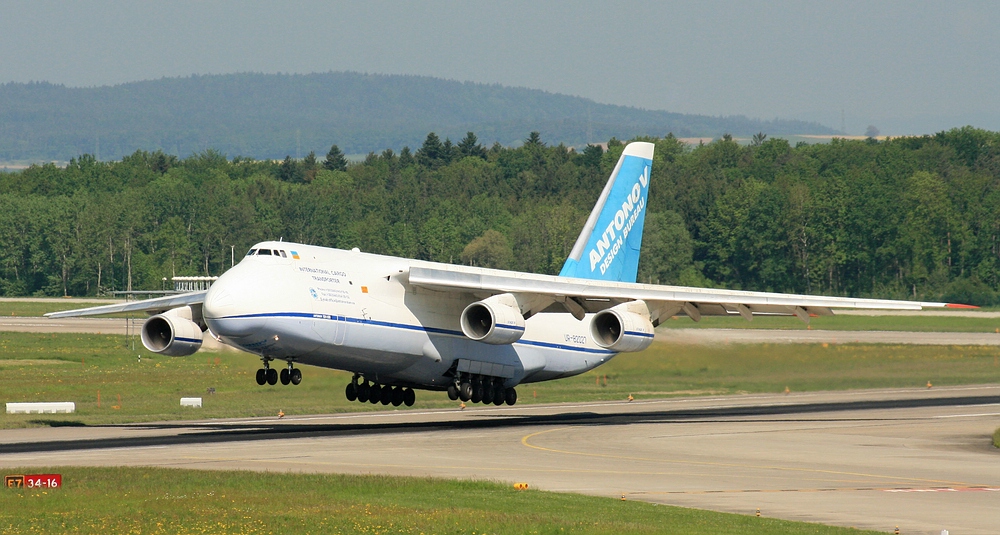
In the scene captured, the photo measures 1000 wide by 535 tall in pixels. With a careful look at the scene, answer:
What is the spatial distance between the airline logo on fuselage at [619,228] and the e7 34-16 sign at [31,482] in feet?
60.6

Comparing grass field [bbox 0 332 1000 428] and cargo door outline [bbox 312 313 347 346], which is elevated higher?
cargo door outline [bbox 312 313 347 346]

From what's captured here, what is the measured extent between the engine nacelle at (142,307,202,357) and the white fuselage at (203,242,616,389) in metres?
3.04

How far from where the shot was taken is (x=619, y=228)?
38.2m

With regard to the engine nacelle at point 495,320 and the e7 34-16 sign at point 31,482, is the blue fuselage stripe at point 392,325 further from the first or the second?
the e7 34-16 sign at point 31,482

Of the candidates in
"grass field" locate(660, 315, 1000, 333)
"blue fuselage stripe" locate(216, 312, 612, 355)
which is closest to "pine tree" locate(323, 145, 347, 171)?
"grass field" locate(660, 315, 1000, 333)

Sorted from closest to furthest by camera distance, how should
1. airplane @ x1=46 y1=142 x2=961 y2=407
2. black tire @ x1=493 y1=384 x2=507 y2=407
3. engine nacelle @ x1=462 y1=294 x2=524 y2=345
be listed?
1. airplane @ x1=46 y1=142 x2=961 y2=407
2. engine nacelle @ x1=462 y1=294 x2=524 y2=345
3. black tire @ x1=493 y1=384 x2=507 y2=407

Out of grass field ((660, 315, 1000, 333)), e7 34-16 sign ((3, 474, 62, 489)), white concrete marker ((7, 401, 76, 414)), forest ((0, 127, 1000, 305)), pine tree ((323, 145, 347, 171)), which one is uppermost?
pine tree ((323, 145, 347, 171))

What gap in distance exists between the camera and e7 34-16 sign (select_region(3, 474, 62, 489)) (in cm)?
2166

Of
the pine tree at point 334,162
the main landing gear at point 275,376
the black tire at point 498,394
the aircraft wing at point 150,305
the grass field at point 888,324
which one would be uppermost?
the pine tree at point 334,162

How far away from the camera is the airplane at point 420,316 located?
2877 cm

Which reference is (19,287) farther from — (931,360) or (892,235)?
(931,360)

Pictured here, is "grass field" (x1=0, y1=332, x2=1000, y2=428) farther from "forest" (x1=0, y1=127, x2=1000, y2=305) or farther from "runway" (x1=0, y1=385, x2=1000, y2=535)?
"forest" (x1=0, y1=127, x2=1000, y2=305)

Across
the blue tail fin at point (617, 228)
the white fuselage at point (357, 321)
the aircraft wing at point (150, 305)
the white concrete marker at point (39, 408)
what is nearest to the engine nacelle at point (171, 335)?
the aircraft wing at point (150, 305)

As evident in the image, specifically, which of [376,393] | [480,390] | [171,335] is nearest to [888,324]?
[480,390]
